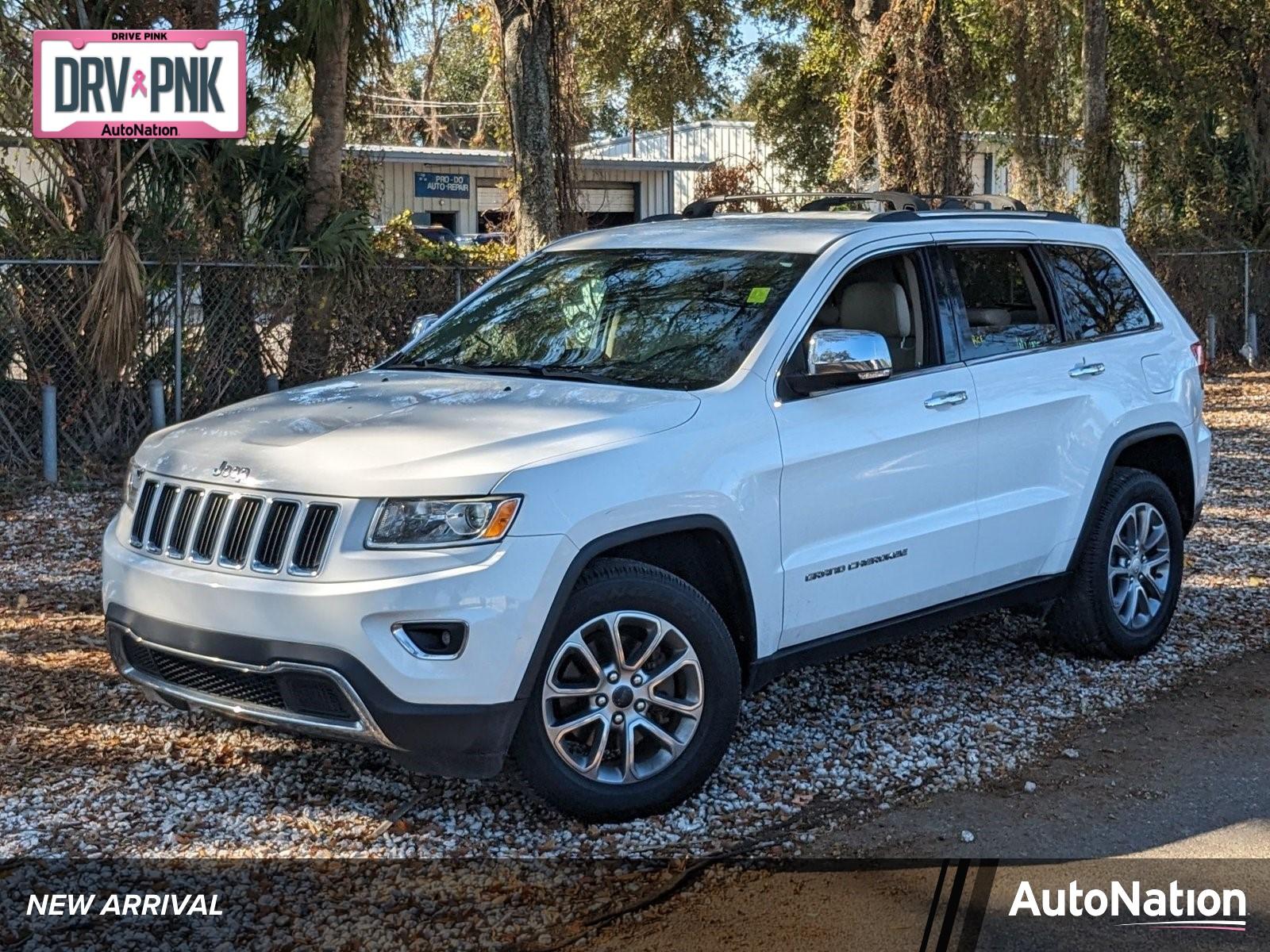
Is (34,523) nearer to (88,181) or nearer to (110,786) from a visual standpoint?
(88,181)

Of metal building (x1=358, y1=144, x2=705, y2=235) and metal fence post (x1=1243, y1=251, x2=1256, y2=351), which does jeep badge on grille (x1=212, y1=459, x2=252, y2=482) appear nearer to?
metal fence post (x1=1243, y1=251, x2=1256, y2=351)

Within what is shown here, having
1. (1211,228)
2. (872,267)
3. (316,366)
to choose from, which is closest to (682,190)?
(1211,228)

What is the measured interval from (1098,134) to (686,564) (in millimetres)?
16302

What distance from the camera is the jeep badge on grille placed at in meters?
4.69

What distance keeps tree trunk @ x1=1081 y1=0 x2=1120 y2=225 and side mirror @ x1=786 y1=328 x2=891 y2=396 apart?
15.2 metres

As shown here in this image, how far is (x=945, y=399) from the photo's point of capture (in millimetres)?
5777

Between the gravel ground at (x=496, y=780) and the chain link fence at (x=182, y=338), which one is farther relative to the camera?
the chain link fence at (x=182, y=338)

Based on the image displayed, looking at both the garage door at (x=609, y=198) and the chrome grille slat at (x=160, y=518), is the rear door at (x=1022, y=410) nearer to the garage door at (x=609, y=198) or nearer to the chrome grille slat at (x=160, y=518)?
the chrome grille slat at (x=160, y=518)

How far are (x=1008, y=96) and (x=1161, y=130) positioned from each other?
339 centimetres

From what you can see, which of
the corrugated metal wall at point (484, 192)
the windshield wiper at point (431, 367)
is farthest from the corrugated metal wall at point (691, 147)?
the windshield wiper at point (431, 367)

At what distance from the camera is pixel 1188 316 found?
19.9 meters

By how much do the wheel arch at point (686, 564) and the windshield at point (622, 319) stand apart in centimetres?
53

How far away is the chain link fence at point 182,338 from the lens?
11289 mm

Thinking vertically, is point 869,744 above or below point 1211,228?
below
